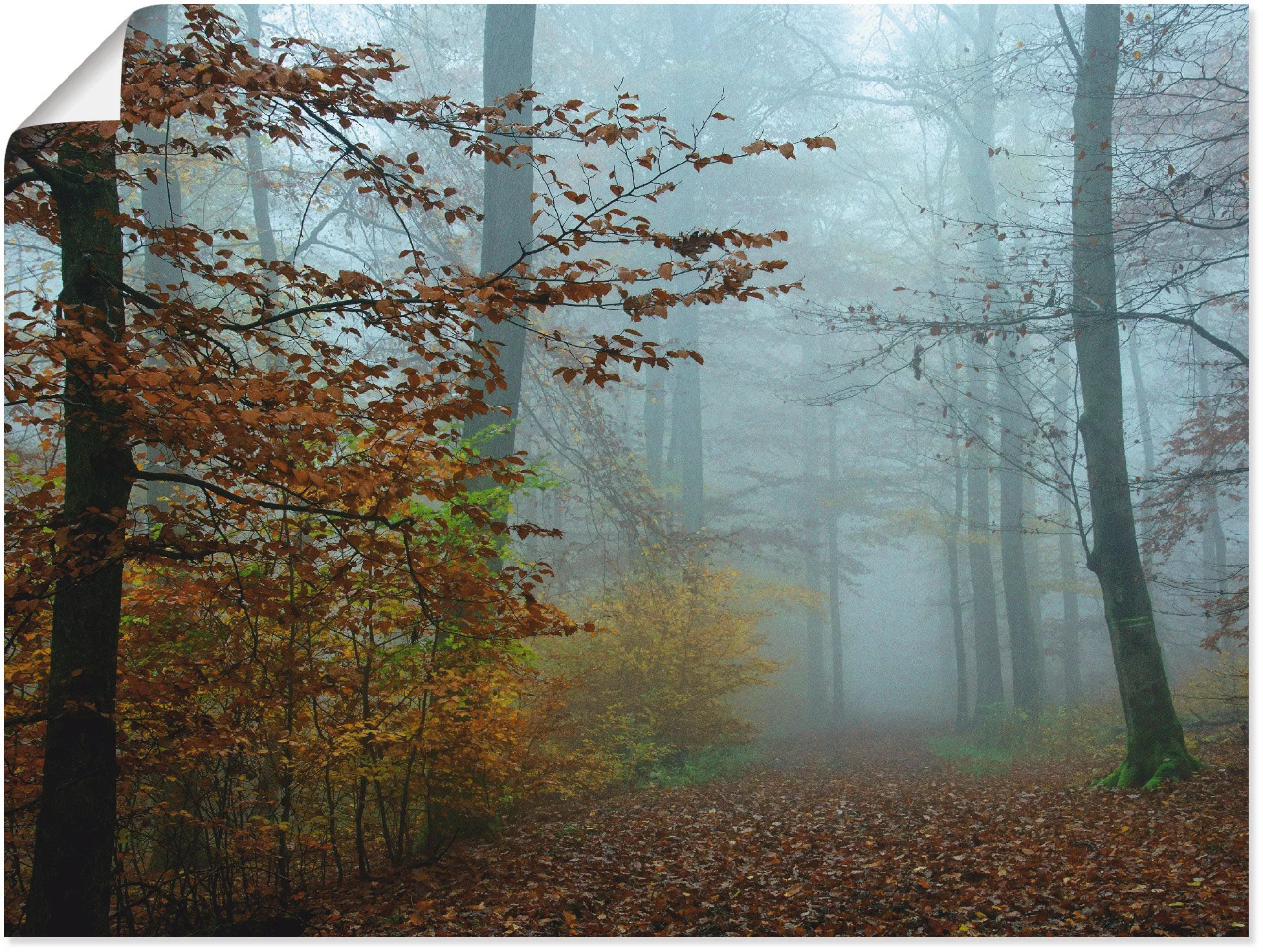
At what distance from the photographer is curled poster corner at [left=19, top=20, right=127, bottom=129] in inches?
114

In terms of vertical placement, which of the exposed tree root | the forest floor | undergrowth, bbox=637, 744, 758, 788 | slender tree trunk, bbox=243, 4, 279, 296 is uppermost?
slender tree trunk, bbox=243, 4, 279, 296

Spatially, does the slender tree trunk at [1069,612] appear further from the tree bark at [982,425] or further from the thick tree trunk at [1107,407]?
the thick tree trunk at [1107,407]

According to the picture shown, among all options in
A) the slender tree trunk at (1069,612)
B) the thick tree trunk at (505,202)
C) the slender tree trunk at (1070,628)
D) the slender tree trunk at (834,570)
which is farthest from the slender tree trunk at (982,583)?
the thick tree trunk at (505,202)

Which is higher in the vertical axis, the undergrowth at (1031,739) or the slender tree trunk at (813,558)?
the slender tree trunk at (813,558)

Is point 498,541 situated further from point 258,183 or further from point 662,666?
point 258,183

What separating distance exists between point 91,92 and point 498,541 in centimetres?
276

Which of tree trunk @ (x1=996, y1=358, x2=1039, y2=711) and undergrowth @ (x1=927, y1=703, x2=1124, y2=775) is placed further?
tree trunk @ (x1=996, y1=358, x2=1039, y2=711)

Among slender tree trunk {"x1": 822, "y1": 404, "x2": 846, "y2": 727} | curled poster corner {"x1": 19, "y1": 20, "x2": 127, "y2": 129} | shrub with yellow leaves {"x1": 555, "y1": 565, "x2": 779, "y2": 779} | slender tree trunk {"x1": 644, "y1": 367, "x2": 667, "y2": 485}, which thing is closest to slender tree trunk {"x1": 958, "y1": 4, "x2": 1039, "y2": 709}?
slender tree trunk {"x1": 822, "y1": 404, "x2": 846, "y2": 727}

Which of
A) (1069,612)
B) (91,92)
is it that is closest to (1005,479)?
(1069,612)

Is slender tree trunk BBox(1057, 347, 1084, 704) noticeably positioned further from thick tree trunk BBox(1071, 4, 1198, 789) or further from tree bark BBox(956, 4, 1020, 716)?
thick tree trunk BBox(1071, 4, 1198, 789)

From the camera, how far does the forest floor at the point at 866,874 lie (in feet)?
11.2

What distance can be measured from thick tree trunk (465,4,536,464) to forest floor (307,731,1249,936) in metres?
2.55

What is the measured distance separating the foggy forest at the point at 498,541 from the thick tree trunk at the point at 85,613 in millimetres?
15

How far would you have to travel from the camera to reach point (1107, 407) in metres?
5.77
